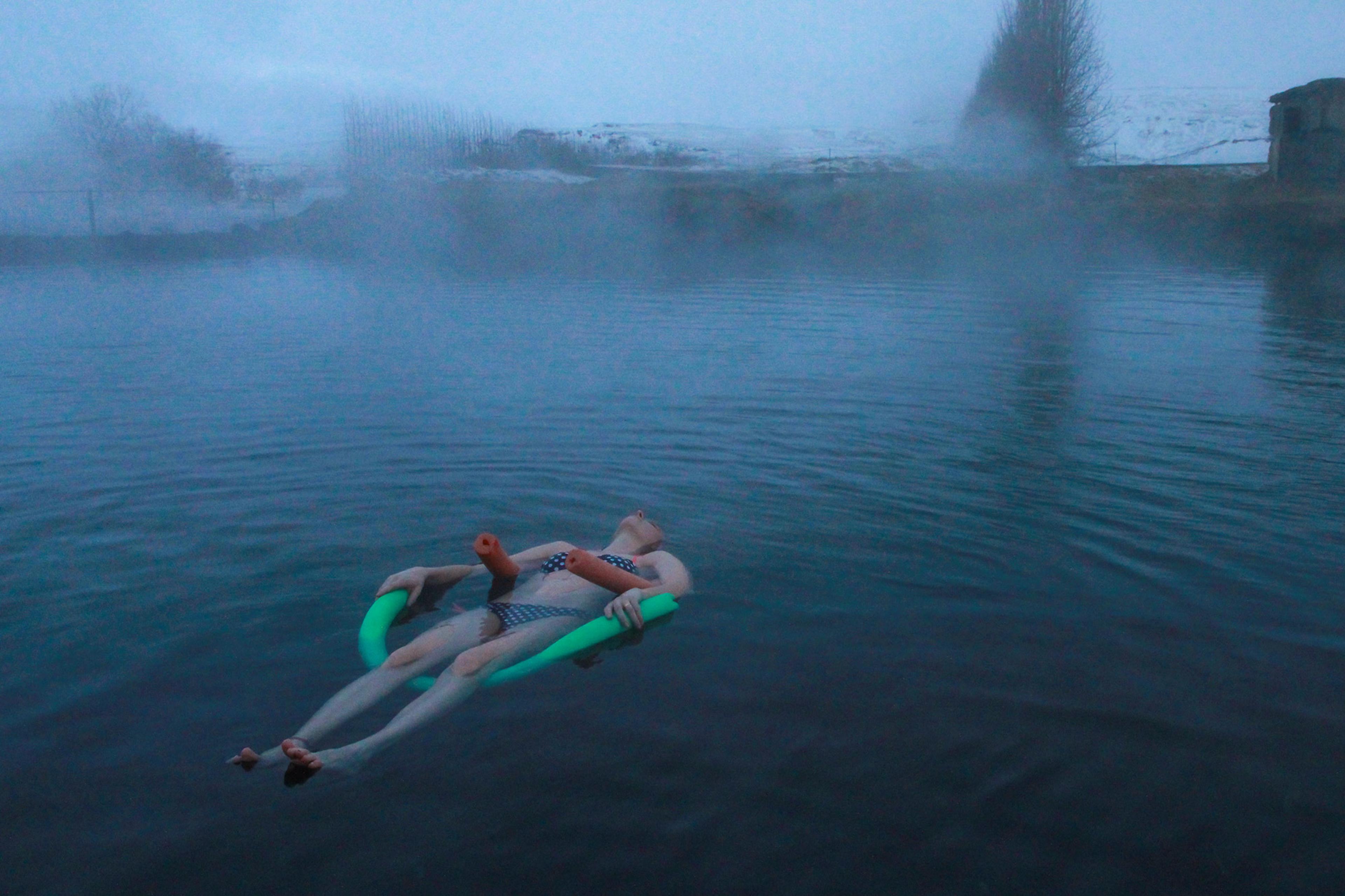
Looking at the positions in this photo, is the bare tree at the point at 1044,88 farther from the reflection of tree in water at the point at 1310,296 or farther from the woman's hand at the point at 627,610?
the woman's hand at the point at 627,610

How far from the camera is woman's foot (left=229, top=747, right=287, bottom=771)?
3.35 m

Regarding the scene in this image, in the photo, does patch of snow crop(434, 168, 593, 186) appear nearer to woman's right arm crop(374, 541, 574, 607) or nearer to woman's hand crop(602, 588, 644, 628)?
woman's right arm crop(374, 541, 574, 607)

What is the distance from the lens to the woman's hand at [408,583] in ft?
14.6

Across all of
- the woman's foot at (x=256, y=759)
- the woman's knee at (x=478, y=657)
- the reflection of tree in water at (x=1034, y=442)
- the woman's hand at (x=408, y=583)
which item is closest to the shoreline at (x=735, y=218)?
the reflection of tree in water at (x=1034, y=442)

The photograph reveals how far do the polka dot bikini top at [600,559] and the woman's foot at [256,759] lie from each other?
150 centimetres

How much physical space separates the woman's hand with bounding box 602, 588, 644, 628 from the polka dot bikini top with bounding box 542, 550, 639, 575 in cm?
24

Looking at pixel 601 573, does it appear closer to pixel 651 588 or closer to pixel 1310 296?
pixel 651 588

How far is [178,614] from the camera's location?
4.71 m

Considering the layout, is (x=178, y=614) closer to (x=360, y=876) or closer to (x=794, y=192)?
(x=360, y=876)

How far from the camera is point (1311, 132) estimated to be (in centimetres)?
2903

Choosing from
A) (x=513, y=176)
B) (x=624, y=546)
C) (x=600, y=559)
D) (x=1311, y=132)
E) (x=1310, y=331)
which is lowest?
(x=624, y=546)

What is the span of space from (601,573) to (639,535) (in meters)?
0.84

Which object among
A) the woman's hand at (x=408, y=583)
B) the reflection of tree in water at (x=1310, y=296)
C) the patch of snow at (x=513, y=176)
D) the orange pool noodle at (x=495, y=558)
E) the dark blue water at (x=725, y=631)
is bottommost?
the dark blue water at (x=725, y=631)

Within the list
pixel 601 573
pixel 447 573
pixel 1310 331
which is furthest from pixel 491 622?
pixel 1310 331
